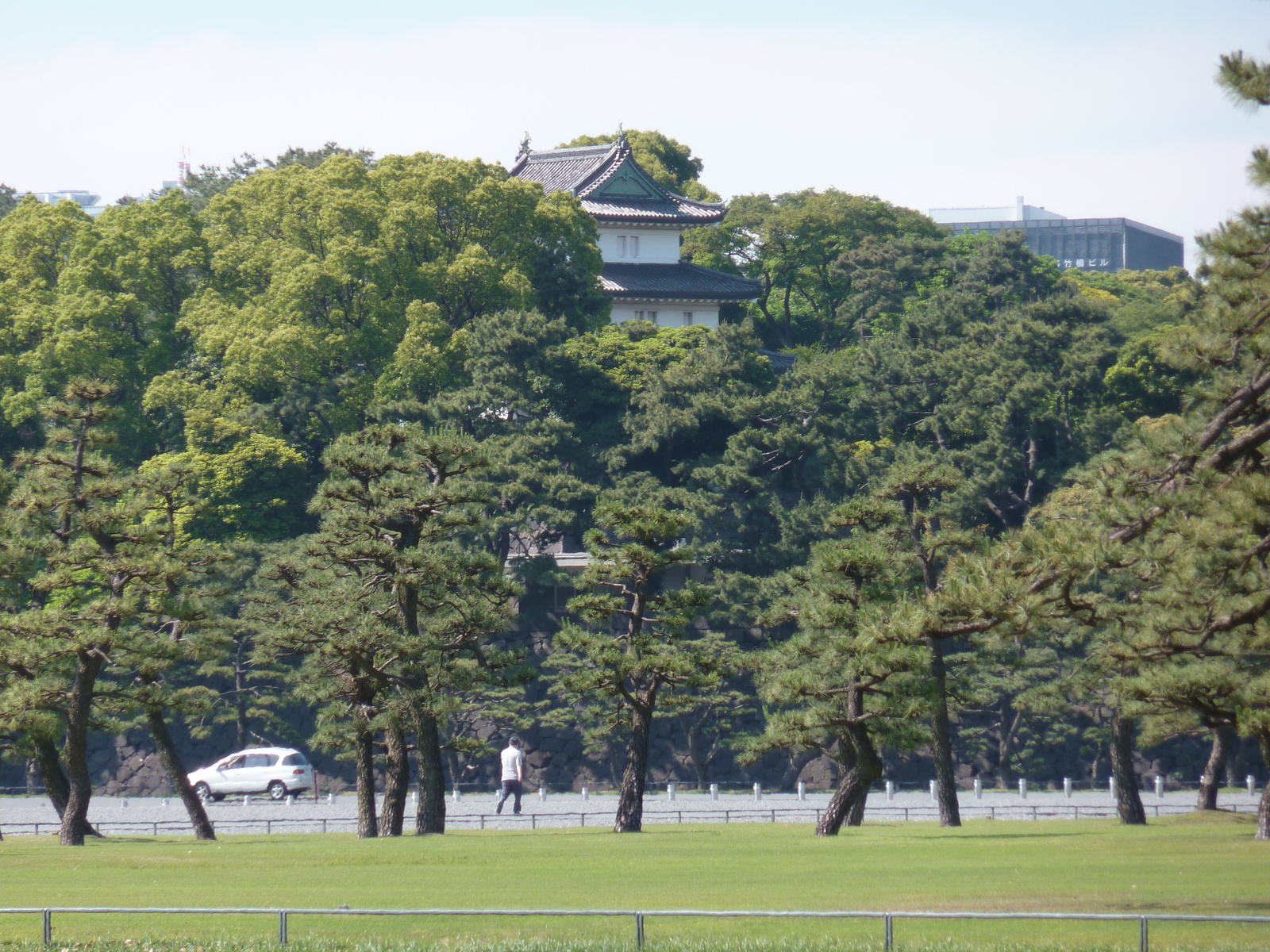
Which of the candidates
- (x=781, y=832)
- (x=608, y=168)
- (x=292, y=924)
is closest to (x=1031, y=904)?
(x=292, y=924)

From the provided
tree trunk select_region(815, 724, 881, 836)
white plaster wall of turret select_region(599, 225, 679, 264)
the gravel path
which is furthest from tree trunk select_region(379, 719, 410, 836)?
white plaster wall of turret select_region(599, 225, 679, 264)

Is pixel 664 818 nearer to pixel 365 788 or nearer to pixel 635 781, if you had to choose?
pixel 635 781

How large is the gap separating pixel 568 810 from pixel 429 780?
34.4 feet

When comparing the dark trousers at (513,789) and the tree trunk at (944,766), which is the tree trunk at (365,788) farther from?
the tree trunk at (944,766)

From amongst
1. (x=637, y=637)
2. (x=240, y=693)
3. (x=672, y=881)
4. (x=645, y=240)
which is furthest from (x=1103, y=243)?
(x=672, y=881)

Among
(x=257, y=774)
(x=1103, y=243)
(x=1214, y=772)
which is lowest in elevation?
(x=257, y=774)

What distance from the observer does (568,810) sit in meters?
34.7

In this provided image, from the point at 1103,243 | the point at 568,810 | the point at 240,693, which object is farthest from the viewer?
the point at 1103,243

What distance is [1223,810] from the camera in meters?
28.3

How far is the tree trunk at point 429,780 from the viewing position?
24.6 meters

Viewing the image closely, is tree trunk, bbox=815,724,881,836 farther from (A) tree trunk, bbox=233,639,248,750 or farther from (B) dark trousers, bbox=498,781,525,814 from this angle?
(A) tree trunk, bbox=233,639,248,750

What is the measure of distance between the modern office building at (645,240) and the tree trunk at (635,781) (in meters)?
30.1

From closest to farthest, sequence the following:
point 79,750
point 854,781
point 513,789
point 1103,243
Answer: point 79,750 < point 854,781 < point 513,789 < point 1103,243

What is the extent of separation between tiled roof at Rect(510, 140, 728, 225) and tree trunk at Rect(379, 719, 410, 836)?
33225 mm
